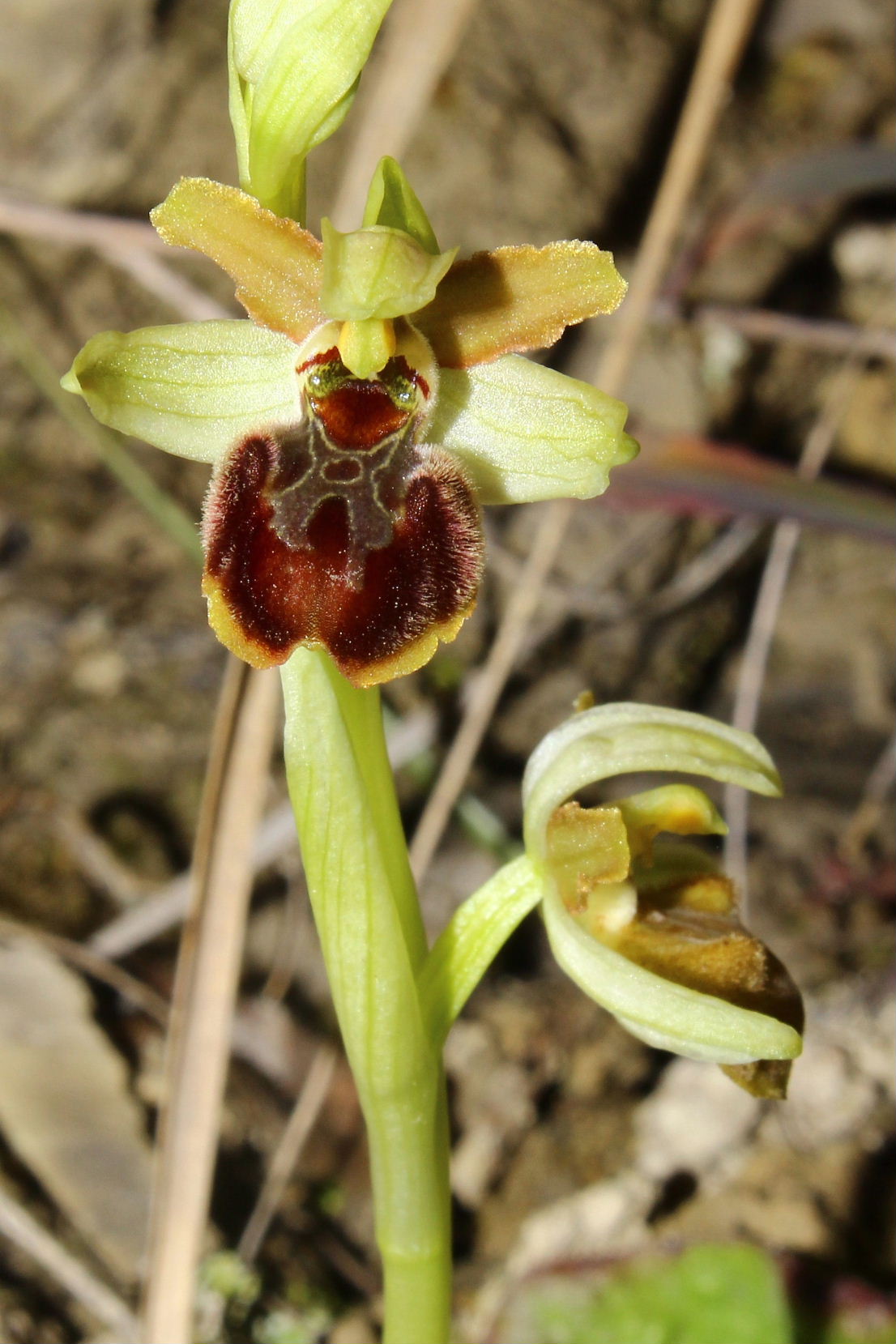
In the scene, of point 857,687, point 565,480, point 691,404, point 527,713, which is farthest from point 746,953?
point 691,404

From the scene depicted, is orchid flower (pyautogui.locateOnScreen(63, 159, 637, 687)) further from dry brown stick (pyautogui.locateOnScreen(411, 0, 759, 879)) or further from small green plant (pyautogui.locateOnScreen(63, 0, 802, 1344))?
dry brown stick (pyautogui.locateOnScreen(411, 0, 759, 879))

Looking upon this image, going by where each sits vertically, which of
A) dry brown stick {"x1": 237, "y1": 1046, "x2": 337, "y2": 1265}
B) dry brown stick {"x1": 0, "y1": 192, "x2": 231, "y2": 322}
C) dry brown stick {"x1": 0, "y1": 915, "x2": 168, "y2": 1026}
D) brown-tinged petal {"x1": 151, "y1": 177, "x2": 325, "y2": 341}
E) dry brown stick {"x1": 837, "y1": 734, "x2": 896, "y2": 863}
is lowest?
dry brown stick {"x1": 237, "y1": 1046, "x2": 337, "y2": 1265}

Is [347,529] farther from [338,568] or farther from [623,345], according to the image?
[623,345]

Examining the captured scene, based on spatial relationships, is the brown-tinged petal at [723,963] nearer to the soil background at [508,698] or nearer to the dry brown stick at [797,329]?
the soil background at [508,698]

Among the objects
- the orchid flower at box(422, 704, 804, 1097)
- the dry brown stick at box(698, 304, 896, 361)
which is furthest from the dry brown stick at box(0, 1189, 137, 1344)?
the dry brown stick at box(698, 304, 896, 361)

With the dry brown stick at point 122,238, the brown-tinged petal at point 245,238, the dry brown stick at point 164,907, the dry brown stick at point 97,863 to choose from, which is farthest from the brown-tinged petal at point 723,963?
the dry brown stick at point 122,238

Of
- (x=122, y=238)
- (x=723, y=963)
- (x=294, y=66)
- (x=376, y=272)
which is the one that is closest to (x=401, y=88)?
(x=294, y=66)

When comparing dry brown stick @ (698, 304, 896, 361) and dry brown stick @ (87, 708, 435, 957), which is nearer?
dry brown stick @ (87, 708, 435, 957)
